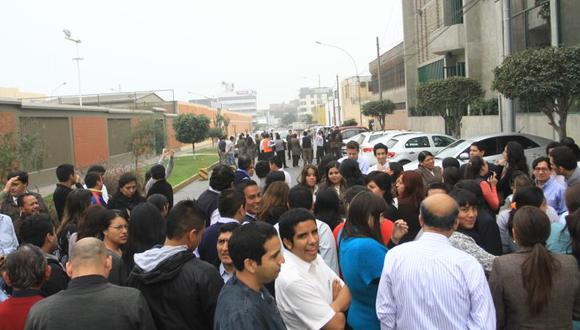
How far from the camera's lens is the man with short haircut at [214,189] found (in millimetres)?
6680

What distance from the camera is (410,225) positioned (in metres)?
5.64

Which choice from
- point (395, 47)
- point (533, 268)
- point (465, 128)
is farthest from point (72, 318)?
point (395, 47)

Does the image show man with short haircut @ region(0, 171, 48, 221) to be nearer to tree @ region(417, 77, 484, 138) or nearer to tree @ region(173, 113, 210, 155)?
tree @ region(417, 77, 484, 138)

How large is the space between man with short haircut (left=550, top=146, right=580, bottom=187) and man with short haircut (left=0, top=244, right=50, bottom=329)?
5.81 m

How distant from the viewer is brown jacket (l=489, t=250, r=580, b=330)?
3.72m

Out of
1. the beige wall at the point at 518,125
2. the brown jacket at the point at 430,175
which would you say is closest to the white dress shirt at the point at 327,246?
the brown jacket at the point at 430,175

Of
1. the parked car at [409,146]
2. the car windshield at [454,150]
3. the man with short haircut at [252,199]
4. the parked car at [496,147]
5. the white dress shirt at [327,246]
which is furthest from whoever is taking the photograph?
the parked car at [409,146]

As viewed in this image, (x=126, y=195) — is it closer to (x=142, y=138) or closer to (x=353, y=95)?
(x=142, y=138)

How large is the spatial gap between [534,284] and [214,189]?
13.2ft

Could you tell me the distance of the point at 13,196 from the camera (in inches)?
291

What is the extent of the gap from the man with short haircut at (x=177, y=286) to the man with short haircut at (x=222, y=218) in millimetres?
1136

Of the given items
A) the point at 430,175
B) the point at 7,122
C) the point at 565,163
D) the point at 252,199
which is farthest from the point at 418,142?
the point at 252,199

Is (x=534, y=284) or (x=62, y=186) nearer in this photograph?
(x=534, y=284)

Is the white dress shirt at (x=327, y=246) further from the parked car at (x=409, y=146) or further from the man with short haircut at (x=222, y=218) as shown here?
the parked car at (x=409, y=146)
